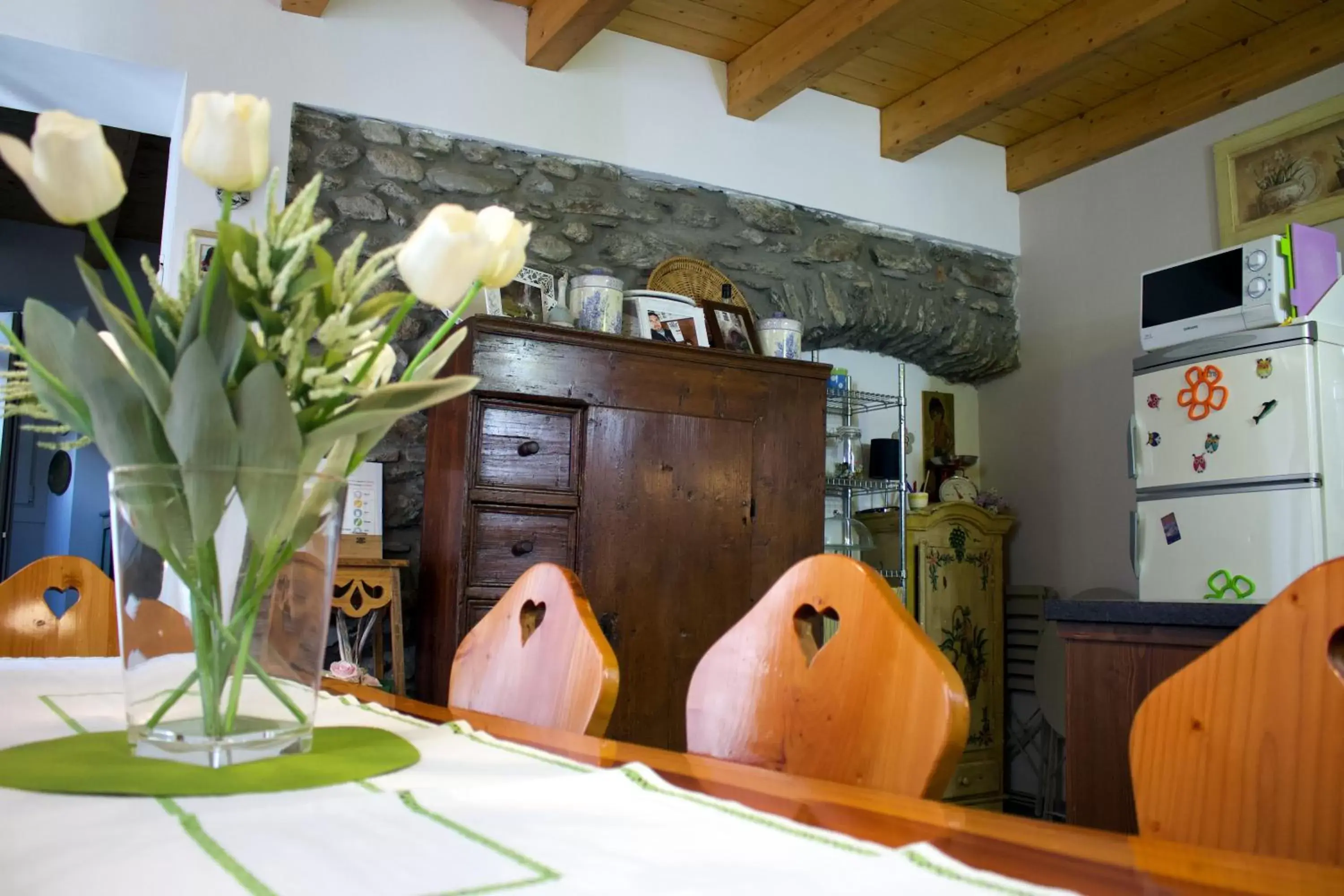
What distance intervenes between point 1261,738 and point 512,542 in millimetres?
2482

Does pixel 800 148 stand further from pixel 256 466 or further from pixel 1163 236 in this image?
pixel 256 466

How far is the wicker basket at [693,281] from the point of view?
3.88 meters

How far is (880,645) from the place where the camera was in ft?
2.89

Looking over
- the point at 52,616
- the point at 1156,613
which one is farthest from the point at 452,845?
the point at 52,616

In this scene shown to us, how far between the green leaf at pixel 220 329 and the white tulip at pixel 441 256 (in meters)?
0.12

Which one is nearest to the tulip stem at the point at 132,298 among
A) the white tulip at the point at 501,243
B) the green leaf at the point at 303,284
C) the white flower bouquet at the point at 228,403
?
the white flower bouquet at the point at 228,403

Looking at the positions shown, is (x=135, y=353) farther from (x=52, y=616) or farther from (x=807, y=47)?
(x=807, y=47)

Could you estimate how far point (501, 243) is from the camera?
75 cm

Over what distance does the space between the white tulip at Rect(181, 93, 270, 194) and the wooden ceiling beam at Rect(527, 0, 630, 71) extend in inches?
109

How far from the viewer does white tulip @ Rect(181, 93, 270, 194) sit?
2.18 ft

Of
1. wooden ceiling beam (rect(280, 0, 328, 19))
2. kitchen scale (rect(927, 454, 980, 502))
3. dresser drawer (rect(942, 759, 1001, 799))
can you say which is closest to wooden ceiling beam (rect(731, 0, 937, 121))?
wooden ceiling beam (rect(280, 0, 328, 19))

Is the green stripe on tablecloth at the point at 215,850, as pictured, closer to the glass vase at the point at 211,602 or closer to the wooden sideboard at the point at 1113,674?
the glass vase at the point at 211,602

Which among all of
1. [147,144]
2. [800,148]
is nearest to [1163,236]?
[800,148]

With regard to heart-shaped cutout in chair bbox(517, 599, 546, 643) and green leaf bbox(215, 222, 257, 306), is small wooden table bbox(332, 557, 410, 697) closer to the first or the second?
heart-shaped cutout in chair bbox(517, 599, 546, 643)
